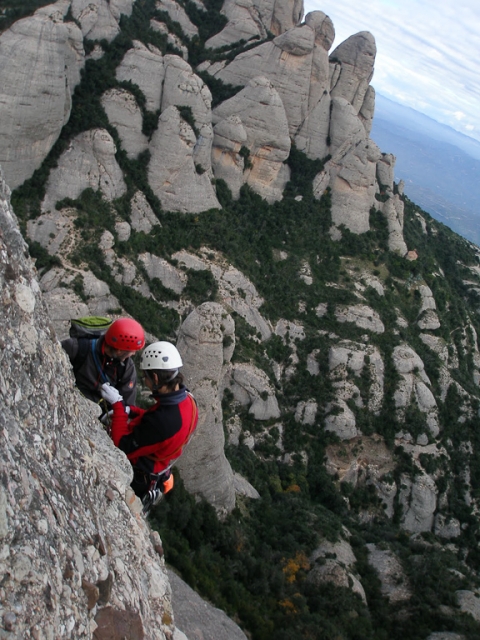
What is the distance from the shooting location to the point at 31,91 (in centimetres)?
3042

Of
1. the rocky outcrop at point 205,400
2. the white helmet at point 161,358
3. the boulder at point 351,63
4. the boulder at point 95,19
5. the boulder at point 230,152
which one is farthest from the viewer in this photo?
the boulder at point 351,63

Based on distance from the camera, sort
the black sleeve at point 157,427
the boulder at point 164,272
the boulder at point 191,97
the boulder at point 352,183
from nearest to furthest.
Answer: the black sleeve at point 157,427 < the boulder at point 164,272 < the boulder at point 191,97 < the boulder at point 352,183

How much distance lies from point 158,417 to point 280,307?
33.0 meters

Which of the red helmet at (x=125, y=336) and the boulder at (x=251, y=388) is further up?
the red helmet at (x=125, y=336)

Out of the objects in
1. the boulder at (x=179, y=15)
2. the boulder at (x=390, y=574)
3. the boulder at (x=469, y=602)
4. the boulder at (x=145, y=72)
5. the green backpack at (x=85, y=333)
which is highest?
the boulder at (x=179, y=15)

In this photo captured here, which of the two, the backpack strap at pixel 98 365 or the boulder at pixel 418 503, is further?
the boulder at pixel 418 503

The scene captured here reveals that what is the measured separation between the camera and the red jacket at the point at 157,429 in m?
7.14

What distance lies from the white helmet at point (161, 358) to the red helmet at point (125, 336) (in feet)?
0.72

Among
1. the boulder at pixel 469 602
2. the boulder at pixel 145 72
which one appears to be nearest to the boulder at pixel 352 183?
the boulder at pixel 145 72

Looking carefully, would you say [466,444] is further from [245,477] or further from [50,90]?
[50,90]

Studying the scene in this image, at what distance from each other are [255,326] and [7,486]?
3215 centimetres

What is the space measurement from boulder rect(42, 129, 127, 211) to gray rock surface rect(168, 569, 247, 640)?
2590cm

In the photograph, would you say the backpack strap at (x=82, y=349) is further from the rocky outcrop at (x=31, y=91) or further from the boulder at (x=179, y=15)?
the boulder at (x=179, y=15)

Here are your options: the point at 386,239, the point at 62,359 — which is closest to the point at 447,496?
the point at 386,239
